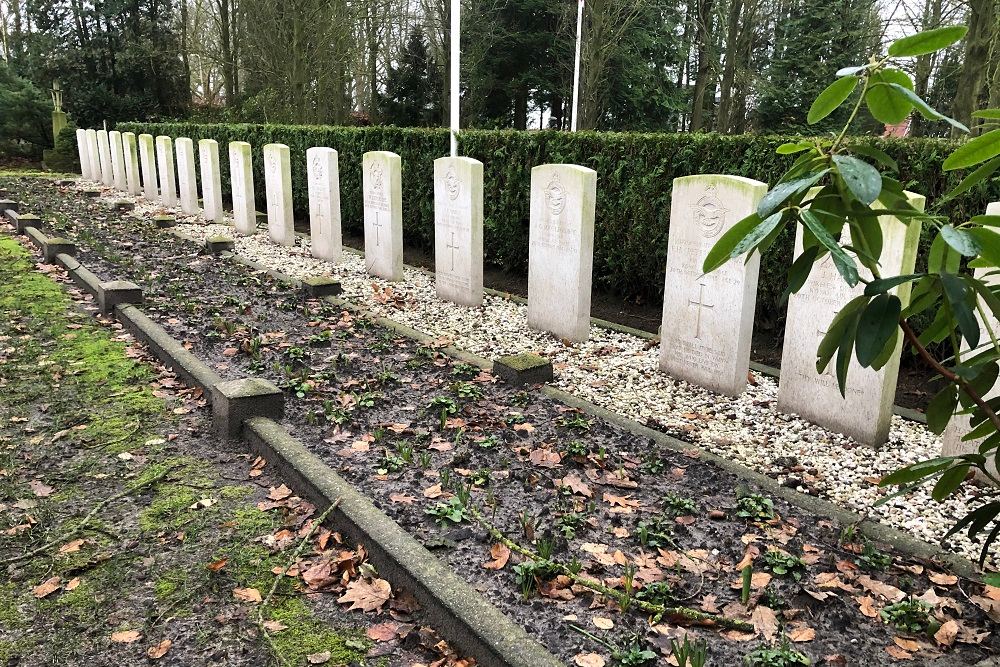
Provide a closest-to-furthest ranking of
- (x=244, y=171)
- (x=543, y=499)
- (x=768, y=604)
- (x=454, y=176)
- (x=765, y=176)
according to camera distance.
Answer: (x=768, y=604), (x=543, y=499), (x=765, y=176), (x=454, y=176), (x=244, y=171)

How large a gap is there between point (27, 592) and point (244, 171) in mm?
10482

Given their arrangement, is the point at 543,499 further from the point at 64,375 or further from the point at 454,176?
the point at 454,176

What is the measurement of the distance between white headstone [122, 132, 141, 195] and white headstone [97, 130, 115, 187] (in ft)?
8.88

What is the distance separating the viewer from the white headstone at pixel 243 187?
1230cm

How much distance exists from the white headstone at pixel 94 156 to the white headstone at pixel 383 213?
1732 cm

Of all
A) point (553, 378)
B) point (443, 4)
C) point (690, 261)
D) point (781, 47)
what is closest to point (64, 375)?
point (553, 378)

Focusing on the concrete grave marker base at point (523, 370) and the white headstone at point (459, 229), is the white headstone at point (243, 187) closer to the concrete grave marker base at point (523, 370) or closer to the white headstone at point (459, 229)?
the white headstone at point (459, 229)

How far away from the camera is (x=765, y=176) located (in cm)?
695

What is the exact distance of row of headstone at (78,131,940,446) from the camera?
15.3ft

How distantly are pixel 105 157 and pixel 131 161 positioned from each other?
12.1ft

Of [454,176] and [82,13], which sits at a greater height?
[82,13]

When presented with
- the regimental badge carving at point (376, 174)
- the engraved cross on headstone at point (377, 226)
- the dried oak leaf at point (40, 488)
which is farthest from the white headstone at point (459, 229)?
the dried oak leaf at point (40, 488)

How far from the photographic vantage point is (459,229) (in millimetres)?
7812

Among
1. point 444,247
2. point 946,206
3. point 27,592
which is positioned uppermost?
point 946,206
